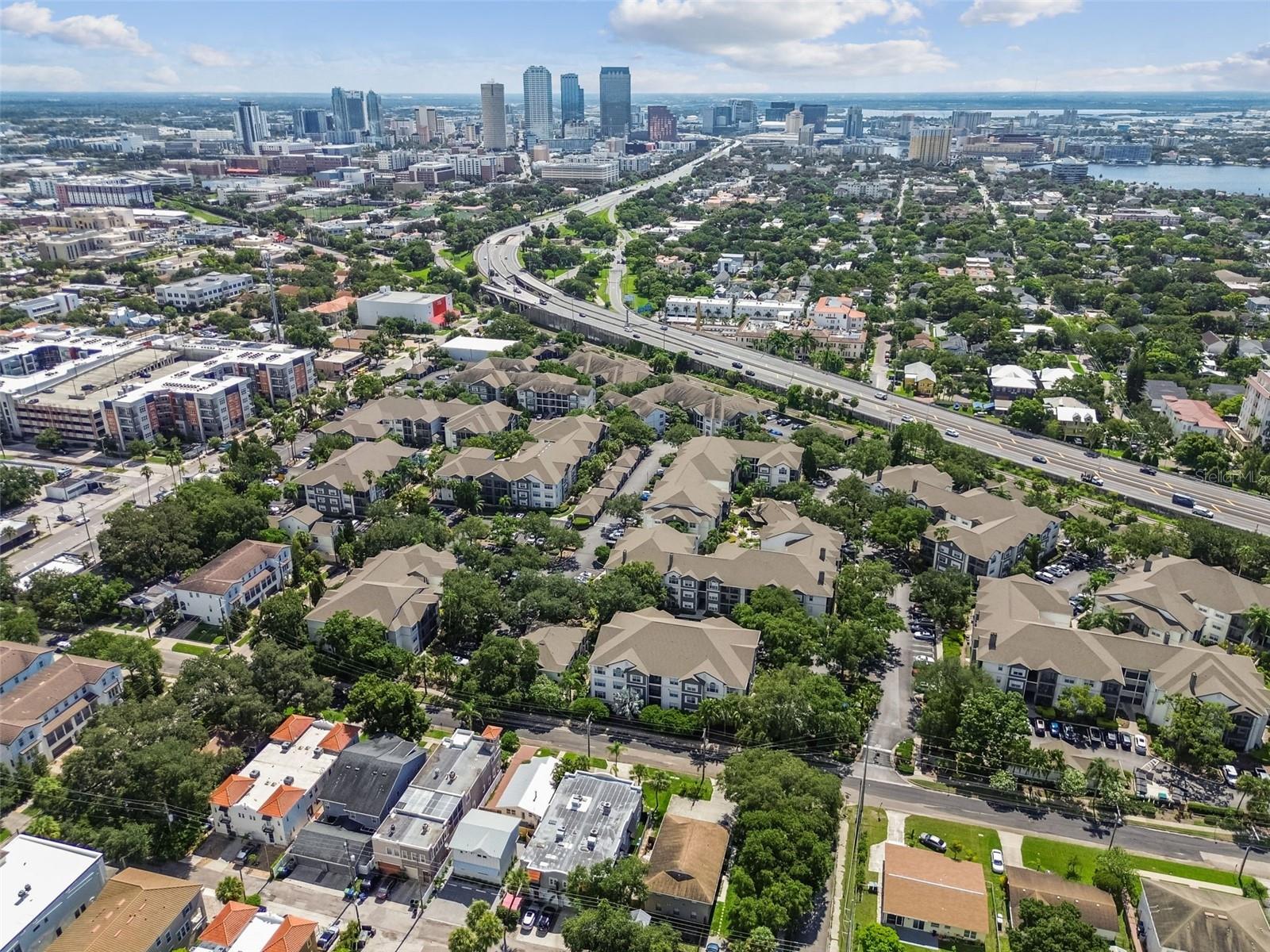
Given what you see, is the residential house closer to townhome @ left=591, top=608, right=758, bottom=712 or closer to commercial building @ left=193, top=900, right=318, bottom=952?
townhome @ left=591, top=608, right=758, bottom=712

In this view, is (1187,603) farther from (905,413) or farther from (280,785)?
(280,785)

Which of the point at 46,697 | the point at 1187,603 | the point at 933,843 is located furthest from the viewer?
the point at 1187,603

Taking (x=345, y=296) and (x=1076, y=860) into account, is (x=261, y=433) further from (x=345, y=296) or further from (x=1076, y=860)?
(x=1076, y=860)

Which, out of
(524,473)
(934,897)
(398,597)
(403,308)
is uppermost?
(403,308)

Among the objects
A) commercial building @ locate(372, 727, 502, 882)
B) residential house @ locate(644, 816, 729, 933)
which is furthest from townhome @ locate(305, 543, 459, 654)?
residential house @ locate(644, 816, 729, 933)

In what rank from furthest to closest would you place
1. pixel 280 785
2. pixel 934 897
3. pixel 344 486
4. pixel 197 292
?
1. pixel 197 292
2. pixel 344 486
3. pixel 280 785
4. pixel 934 897

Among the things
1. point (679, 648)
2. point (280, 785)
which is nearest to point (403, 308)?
point (679, 648)

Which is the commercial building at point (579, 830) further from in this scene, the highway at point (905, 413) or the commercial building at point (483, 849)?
the highway at point (905, 413)

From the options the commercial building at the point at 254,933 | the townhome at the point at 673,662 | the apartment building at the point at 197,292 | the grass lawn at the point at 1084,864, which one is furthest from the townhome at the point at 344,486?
the apartment building at the point at 197,292
